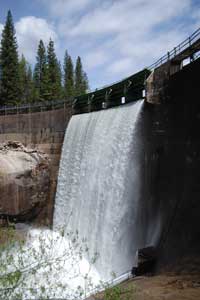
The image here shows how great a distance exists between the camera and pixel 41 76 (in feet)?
150

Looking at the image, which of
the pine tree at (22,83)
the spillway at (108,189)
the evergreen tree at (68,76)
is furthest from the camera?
the evergreen tree at (68,76)

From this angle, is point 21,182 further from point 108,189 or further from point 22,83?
point 22,83

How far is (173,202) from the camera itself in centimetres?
1122

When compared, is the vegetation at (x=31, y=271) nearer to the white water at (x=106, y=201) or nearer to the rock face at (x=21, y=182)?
the white water at (x=106, y=201)

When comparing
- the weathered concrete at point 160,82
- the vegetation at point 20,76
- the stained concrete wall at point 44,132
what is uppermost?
the vegetation at point 20,76

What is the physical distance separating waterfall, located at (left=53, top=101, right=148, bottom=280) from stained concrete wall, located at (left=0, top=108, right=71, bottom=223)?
5.77ft

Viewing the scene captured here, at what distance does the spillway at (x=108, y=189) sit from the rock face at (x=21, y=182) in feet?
6.97

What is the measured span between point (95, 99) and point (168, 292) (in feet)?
54.8

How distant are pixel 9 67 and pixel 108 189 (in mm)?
28043

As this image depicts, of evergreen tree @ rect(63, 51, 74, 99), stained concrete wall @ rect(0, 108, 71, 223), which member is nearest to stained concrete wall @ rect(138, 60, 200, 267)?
stained concrete wall @ rect(0, 108, 71, 223)

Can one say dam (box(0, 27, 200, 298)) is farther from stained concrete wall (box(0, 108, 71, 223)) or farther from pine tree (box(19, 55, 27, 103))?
pine tree (box(19, 55, 27, 103))

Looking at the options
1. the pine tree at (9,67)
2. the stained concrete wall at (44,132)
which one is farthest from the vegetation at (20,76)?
the stained concrete wall at (44,132)

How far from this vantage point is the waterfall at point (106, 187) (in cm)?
1383

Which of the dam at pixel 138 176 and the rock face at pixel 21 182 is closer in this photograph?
the dam at pixel 138 176
